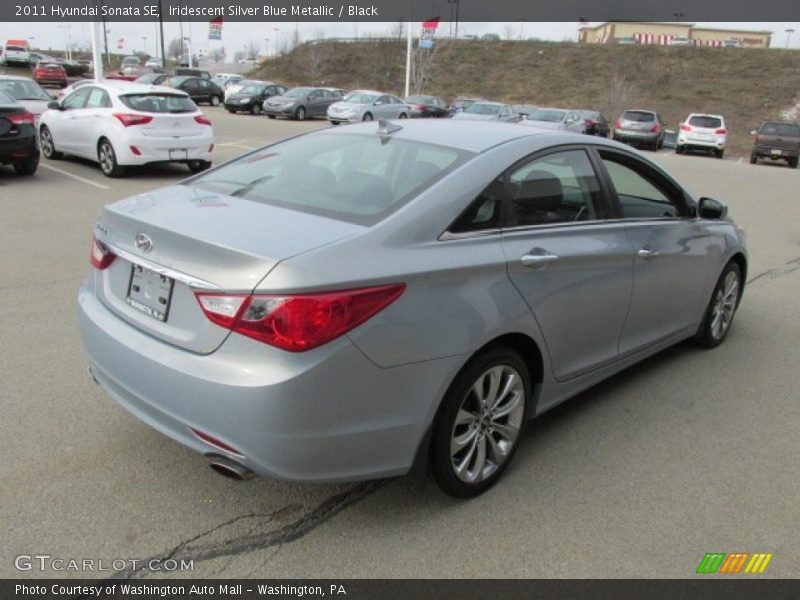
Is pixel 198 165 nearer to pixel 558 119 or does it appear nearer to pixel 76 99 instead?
pixel 76 99

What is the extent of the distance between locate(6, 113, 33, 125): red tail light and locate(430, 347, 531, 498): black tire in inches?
398

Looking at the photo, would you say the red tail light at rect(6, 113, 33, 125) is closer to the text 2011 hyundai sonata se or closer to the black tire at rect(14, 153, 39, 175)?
the black tire at rect(14, 153, 39, 175)

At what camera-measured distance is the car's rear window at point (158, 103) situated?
1151cm

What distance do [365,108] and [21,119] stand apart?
788 inches

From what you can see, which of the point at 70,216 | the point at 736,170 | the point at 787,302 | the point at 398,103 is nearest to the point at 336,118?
the point at 398,103

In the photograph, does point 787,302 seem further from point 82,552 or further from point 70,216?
point 70,216

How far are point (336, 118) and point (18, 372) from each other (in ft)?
87.5

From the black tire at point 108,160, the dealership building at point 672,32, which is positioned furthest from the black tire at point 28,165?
the dealership building at point 672,32

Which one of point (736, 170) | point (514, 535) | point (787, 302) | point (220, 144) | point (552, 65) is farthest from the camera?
point (552, 65)

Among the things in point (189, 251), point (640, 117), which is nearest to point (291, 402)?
point (189, 251)

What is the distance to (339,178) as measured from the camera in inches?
132

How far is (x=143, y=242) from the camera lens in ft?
9.34

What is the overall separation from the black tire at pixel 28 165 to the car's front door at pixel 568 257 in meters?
10.1

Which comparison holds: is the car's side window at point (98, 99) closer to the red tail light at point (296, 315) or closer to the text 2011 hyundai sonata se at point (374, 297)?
the text 2011 hyundai sonata se at point (374, 297)
